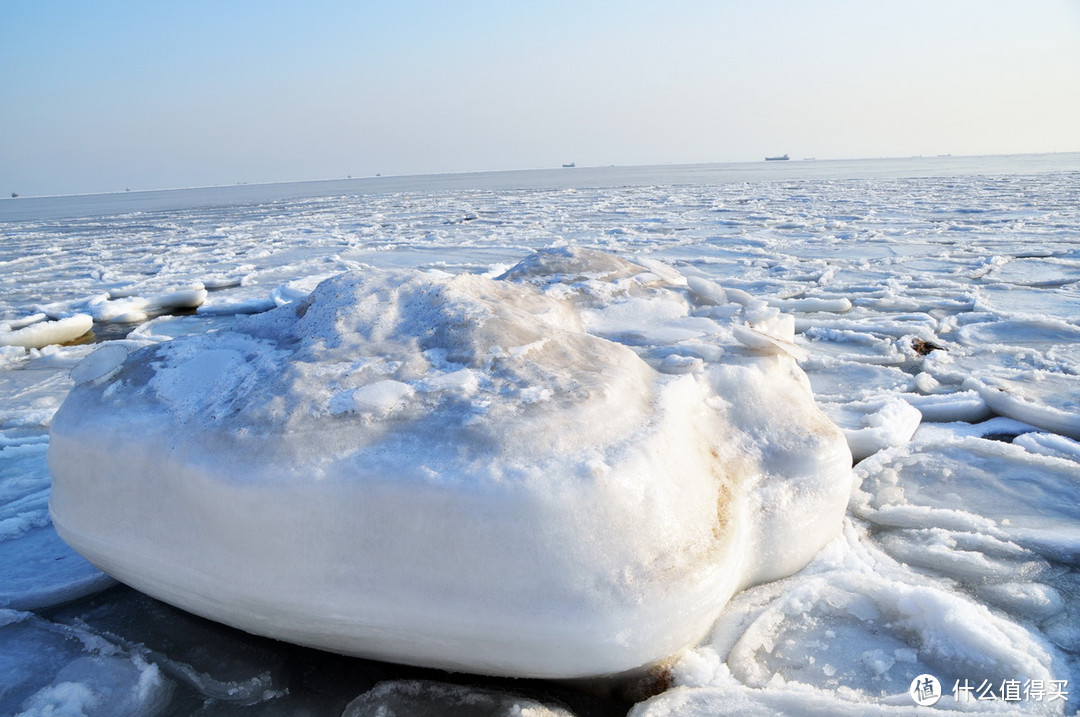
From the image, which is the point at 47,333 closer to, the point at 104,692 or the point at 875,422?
the point at 104,692

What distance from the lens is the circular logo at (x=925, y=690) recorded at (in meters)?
1.24

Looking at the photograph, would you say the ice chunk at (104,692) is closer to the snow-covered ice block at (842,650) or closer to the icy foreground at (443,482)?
the icy foreground at (443,482)

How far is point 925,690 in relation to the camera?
127 cm

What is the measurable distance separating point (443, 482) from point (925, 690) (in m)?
0.99

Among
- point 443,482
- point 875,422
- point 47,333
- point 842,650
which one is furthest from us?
point 47,333

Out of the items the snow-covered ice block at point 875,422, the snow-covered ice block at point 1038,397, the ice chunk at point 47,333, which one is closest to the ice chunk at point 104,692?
the snow-covered ice block at point 875,422

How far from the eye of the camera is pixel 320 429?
4.55 ft

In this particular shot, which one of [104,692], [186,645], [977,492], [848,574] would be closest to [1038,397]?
[977,492]

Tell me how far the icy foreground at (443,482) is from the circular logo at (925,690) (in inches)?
14.5

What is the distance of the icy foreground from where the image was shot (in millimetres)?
1224

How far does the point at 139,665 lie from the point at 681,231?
8.82m

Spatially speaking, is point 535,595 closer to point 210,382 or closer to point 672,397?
point 672,397

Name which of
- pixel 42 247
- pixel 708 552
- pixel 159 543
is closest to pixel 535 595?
pixel 708 552

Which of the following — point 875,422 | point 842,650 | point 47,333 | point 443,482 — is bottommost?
point 842,650
